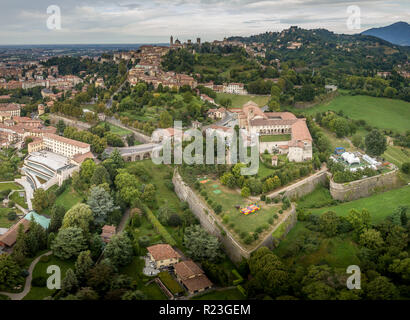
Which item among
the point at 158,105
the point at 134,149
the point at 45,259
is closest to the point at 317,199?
the point at 134,149

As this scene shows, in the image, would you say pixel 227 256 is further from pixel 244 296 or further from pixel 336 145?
pixel 336 145

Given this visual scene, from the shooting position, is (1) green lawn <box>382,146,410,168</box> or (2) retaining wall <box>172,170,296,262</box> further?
(1) green lawn <box>382,146,410,168</box>

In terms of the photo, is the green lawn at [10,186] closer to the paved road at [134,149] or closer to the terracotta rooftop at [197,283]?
the paved road at [134,149]

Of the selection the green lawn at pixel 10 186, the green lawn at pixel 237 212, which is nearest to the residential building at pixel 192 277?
the green lawn at pixel 237 212

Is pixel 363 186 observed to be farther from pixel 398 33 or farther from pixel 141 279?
pixel 398 33

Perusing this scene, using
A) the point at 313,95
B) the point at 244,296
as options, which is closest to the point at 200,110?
the point at 313,95

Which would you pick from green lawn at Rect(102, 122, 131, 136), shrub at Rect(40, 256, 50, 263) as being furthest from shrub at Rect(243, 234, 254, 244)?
green lawn at Rect(102, 122, 131, 136)

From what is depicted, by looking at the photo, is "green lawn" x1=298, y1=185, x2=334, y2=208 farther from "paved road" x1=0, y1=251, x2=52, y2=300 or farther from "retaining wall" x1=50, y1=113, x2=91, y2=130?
"retaining wall" x1=50, y1=113, x2=91, y2=130
